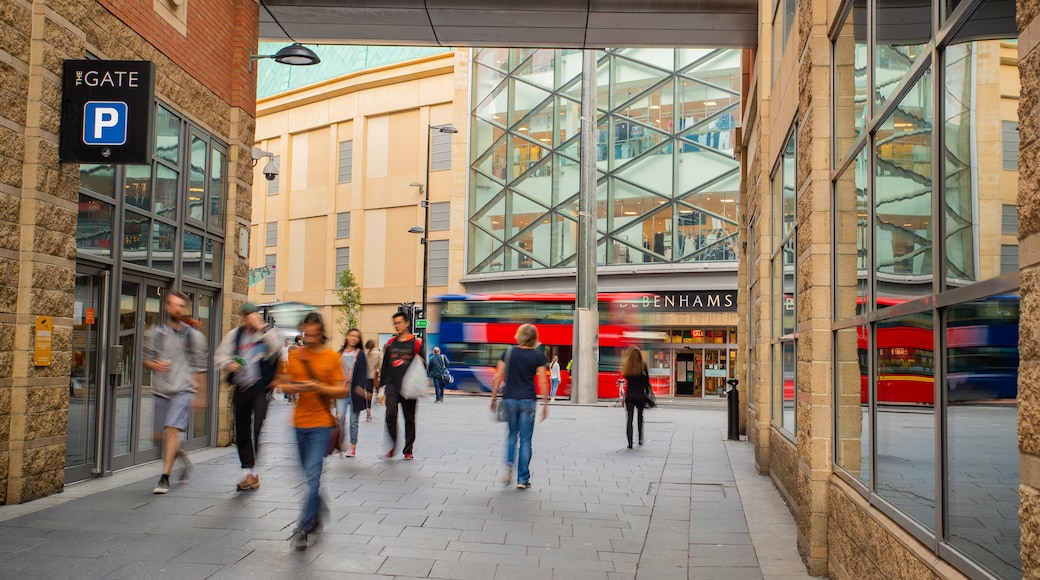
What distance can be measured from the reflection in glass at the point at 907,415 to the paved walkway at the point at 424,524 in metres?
1.81

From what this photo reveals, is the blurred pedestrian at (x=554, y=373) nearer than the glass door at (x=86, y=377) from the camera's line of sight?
No

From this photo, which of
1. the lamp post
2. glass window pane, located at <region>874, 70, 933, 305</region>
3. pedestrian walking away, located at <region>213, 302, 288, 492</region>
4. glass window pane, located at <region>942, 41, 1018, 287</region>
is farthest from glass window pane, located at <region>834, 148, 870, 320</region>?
the lamp post

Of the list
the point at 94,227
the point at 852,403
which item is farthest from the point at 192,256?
the point at 852,403

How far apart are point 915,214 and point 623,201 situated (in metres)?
34.4

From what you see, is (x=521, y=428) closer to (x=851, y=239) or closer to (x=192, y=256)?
(x=851, y=239)

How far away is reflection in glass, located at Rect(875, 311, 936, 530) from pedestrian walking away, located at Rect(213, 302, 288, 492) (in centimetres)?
614

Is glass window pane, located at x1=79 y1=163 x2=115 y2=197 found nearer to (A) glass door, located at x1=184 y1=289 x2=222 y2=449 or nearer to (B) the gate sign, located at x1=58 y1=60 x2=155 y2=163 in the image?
(B) the gate sign, located at x1=58 y1=60 x2=155 y2=163

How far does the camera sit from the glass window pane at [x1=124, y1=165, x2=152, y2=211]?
1046 centimetres

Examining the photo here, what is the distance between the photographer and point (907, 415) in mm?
4453

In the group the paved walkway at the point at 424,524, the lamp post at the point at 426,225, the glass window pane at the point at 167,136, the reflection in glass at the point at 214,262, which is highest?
the lamp post at the point at 426,225

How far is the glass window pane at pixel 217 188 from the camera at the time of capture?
12.9 metres

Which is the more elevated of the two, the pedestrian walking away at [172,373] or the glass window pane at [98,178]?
the glass window pane at [98,178]

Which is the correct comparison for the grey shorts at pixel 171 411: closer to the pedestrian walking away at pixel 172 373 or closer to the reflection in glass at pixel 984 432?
the pedestrian walking away at pixel 172 373

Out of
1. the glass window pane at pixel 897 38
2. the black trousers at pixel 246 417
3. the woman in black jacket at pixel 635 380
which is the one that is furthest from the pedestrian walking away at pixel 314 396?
the woman in black jacket at pixel 635 380
